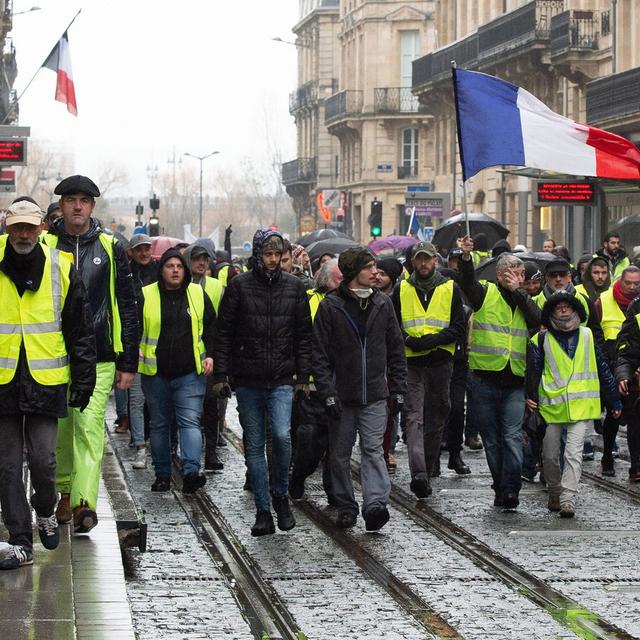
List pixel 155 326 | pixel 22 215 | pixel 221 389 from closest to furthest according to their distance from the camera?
pixel 22 215 < pixel 221 389 < pixel 155 326

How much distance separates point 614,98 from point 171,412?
2321 cm

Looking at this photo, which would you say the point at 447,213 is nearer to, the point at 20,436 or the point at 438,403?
the point at 438,403

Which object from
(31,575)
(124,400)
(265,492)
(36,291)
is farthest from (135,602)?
(124,400)

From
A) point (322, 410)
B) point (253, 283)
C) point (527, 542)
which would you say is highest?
point (253, 283)

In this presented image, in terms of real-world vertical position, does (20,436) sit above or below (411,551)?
above

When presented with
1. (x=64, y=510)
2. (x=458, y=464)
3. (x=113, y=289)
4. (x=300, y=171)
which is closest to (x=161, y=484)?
(x=458, y=464)

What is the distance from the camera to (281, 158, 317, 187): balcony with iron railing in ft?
301

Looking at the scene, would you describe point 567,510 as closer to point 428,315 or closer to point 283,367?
point 428,315

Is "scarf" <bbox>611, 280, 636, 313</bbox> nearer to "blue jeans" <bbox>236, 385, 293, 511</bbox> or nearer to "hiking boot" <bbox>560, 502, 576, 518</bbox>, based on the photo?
"hiking boot" <bbox>560, 502, 576, 518</bbox>

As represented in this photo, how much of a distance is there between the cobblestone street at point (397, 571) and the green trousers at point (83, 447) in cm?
51

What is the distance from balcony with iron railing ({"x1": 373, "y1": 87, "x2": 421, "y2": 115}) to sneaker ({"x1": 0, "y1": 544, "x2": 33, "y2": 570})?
220ft

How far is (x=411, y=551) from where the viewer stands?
10.5m

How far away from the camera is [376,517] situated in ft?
36.1

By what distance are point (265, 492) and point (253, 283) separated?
1.30 m
